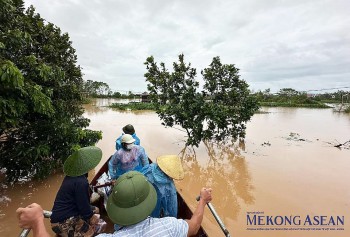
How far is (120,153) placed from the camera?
4.26 m

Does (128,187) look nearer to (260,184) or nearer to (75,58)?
(260,184)

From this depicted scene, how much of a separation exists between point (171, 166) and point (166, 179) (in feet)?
0.57

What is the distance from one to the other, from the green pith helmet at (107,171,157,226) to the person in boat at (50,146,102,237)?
99 cm

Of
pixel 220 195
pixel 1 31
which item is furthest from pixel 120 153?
pixel 220 195

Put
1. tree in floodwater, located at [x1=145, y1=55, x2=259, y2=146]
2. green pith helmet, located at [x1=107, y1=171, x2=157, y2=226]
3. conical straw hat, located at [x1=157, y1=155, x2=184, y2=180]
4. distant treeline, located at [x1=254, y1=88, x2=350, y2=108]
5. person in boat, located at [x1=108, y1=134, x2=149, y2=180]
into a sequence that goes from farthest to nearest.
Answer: distant treeline, located at [x1=254, y1=88, x2=350, y2=108], tree in floodwater, located at [x1=145, y1=55, x2=259, y2=146], person in boat, located at [x1=108, y1=134, x2=149, y2=180], conical straw hat, located at [x1=157, y1=155, x2=184, y2=180], green pith helmet, located at [x1=107, y1=171, x2=157, y2=226]

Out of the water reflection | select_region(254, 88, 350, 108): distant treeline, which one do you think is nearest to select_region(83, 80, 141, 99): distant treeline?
select_region(254, 88, 350, 108): distant treeline

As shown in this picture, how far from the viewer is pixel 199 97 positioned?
943 centimetres

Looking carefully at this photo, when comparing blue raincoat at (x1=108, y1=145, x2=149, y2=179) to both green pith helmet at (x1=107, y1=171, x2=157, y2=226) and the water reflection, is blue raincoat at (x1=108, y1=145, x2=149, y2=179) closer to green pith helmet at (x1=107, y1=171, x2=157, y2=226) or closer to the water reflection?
green pith helmet at (x1=107, y1=171, x2=157, y2=226)

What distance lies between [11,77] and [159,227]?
356 cm

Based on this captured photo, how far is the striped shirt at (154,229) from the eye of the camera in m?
1.76

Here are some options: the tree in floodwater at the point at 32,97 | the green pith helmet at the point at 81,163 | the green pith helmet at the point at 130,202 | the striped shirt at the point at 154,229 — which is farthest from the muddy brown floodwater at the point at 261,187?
the green pith helmet at the point at 130,202

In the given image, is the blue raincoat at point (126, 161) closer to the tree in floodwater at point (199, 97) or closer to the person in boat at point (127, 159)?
the person in boat at point (127, 159)

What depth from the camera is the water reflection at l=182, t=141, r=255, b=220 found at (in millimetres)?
6434

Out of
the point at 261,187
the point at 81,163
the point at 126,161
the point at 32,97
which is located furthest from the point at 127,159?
the point at 261,187
